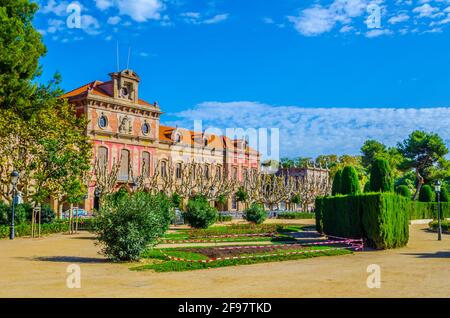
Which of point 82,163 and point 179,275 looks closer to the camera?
point 179,275

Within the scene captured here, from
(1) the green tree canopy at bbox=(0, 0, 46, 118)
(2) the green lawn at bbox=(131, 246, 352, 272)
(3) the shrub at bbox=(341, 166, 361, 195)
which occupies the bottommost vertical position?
(2) the green lawn at bbox=(131, 246, 352, 272)

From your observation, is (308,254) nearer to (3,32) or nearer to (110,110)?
(3,32)

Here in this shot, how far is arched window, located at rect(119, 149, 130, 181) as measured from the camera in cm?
5666

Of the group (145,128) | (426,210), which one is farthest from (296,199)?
(145,128)

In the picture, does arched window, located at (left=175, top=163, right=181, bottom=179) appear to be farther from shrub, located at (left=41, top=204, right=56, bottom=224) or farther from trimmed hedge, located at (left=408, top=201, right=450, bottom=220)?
shrub, located at (left=41, top=204, right=56, bottom=224)

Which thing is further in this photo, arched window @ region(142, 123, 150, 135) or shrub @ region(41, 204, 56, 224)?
arched window @ region(142, 123, 150, 135)

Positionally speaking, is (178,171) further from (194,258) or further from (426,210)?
(194,258)

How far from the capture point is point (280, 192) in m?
66.1

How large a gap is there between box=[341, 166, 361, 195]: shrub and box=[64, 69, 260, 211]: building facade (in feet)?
80.2

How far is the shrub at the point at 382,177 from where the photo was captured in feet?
81.5

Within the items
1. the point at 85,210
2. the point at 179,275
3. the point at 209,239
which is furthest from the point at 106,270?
the point at 85,210

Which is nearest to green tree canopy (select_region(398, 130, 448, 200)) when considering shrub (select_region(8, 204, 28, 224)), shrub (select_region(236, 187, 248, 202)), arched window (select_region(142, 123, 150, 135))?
shrub (select_region(236, 187, 248, 202))
